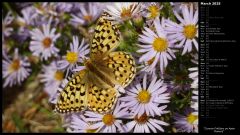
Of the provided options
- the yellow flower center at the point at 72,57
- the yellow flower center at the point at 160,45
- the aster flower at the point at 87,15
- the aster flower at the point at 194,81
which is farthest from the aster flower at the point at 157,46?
the aster flower at the point at 87,15

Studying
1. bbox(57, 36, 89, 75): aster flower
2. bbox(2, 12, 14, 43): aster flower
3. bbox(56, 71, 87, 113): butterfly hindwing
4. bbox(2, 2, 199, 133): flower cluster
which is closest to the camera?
bbox(56, 71, 87, 113): butterfly hindwing

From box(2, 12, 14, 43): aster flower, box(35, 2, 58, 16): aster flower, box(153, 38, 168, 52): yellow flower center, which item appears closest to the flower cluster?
box(153, 38, 168, 52): yellow flower center

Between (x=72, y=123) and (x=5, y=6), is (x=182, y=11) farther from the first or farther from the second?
(x=5, y=6)

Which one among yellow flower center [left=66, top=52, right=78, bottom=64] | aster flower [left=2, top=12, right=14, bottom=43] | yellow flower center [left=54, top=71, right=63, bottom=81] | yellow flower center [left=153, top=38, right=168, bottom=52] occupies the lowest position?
yellow flower center [left=54, top=71, right=63, bottom=81]

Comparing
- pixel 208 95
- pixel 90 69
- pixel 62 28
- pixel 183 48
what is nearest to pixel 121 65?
pixel 90 69

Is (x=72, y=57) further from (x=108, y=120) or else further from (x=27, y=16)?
(x=27, y=16)

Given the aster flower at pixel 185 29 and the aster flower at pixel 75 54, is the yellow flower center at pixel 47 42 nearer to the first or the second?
the aster flower at pixel 75 54

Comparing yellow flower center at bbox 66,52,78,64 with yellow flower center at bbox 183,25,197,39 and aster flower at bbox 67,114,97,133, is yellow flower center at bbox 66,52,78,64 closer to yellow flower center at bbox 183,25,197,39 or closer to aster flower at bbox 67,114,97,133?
aster flower at bbox 67,114,97,133
